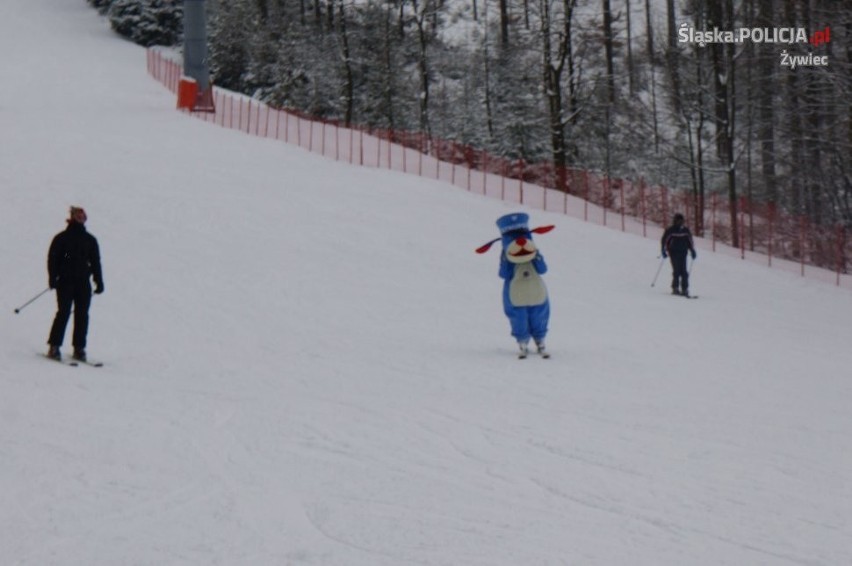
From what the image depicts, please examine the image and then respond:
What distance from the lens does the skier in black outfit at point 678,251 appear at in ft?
68.9

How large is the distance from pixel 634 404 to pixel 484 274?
428 inches

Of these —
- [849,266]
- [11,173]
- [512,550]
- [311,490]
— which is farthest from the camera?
[849,266]

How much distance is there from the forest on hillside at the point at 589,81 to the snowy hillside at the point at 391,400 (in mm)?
9535

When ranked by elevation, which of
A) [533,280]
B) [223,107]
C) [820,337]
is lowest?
[820,337]

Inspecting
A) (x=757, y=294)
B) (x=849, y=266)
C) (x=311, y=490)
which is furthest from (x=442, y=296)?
(x=849, y=266)

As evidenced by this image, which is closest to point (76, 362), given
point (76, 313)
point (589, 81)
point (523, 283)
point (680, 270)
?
point (76, 313)

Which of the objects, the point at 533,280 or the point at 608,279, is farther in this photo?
the point at 608,279

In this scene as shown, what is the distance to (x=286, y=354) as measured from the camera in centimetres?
1348

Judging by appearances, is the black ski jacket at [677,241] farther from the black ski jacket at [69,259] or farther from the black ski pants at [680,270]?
the black ski jacket at [69,259]

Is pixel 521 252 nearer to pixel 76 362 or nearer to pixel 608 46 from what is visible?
pixel 76 362

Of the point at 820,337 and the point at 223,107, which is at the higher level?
the point at 223,107

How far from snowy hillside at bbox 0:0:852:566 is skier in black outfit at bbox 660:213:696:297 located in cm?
46

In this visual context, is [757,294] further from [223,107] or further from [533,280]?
[223,107]

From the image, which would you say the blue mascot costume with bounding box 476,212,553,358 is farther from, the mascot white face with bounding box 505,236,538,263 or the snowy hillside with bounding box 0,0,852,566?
the snowy hillside with bounding box 0,0,852,566
